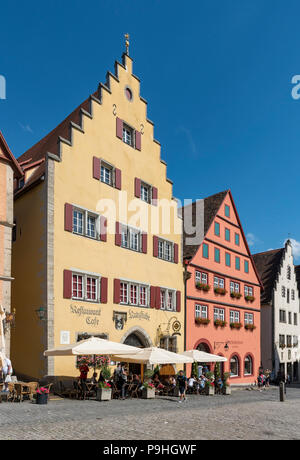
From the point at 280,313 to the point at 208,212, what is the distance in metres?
15.7

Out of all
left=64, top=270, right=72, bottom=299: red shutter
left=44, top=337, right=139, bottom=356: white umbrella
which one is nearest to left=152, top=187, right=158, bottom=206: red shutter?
left=64, top=270, right=72, bottom=299: red shutter

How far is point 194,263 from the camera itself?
33438mm

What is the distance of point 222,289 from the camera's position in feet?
120

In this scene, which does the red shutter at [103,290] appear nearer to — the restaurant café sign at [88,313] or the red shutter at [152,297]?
the restaurant café sign at [88,313]

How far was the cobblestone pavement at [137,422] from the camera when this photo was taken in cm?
1213

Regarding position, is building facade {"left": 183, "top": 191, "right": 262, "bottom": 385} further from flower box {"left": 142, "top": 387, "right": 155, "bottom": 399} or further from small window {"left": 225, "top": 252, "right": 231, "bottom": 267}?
flower box {"left": 142, "top": 387, "right": 155, "bottom": 399}

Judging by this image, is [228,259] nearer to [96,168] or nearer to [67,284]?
[96,168]

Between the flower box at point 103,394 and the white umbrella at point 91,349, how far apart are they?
4.71 ft

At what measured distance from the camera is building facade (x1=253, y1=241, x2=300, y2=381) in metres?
45.5

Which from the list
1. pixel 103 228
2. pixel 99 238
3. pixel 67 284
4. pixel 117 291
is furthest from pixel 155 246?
pixel 67 284

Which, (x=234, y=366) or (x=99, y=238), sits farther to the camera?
(x=234, y=366)
